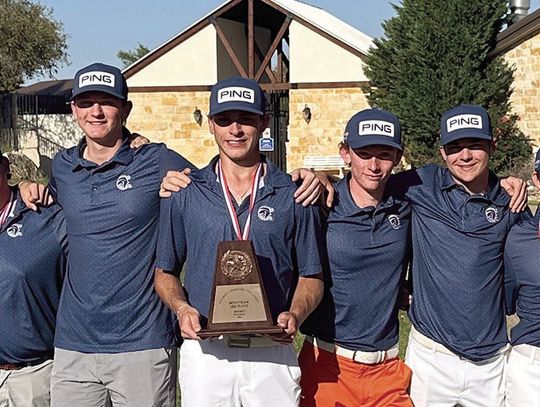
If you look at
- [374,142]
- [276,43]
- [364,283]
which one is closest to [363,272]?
[364,283]

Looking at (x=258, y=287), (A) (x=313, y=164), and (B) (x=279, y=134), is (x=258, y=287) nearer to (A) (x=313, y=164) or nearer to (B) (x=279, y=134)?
(A) (x=313, y=164)

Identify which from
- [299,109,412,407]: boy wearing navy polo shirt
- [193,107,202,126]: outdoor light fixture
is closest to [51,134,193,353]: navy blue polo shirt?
[299,109,412,407]: boy wearing navy polo shirt

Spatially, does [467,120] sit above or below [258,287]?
above

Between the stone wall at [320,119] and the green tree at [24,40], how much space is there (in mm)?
14275

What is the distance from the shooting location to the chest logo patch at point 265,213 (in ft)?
12.9

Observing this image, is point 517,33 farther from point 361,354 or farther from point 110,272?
point 110,272

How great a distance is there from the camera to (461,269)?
4348mm

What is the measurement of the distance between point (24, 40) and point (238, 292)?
3276 centimetres

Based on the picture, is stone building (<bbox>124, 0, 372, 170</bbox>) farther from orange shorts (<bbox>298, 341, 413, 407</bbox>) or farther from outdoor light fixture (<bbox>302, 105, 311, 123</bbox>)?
orange shorts (<bbox>298, 341, 413, 407</bbox>)

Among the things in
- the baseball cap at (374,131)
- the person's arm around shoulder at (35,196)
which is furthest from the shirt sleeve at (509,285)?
the person's arm around shoulder at (35,196)

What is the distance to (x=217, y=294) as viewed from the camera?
3.74 metres

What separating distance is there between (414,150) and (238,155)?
17.6m

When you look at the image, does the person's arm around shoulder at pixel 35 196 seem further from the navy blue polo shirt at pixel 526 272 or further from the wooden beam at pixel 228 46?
the wooden beam at pixel 228 46

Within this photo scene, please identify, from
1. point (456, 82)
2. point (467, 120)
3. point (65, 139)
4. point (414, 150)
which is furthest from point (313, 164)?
point (467, 120)
